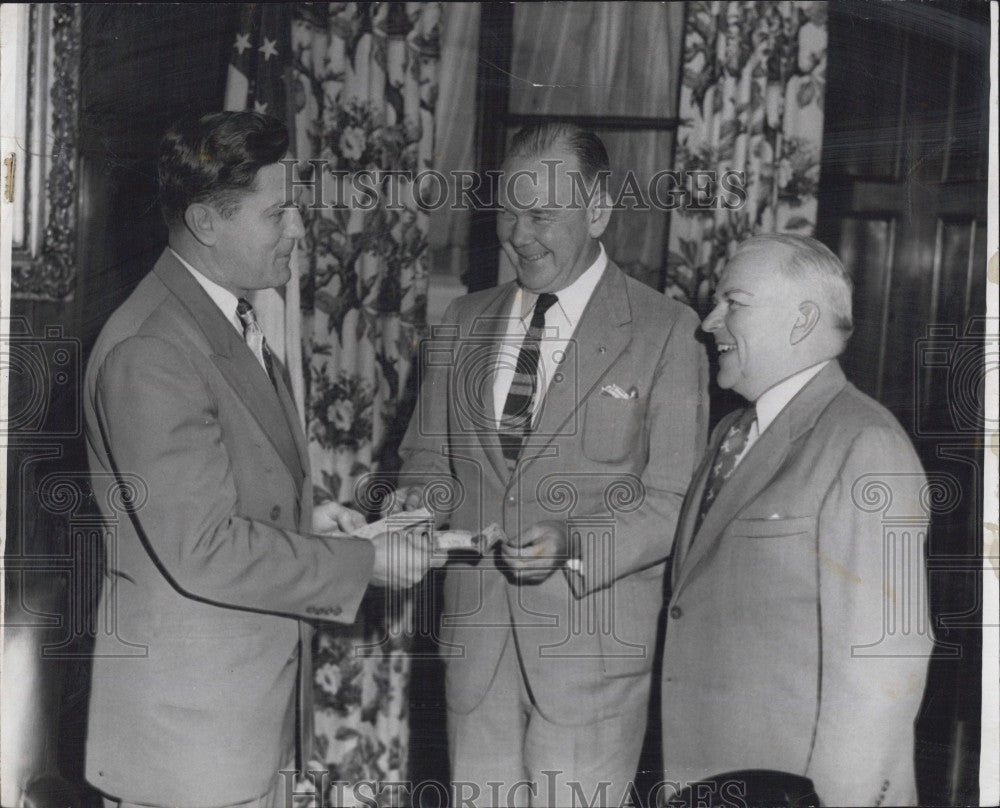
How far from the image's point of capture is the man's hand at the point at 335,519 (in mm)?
2438

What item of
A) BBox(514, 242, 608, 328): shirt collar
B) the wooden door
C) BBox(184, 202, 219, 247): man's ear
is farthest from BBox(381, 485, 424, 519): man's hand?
the wooden door

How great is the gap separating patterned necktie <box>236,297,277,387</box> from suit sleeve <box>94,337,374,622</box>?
0.16 meters

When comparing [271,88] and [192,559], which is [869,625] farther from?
[271,88]

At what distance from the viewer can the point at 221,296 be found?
2338mm

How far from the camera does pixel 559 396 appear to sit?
7.82ft

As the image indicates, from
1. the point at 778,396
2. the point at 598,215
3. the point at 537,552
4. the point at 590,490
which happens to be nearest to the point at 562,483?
the point at 590,490

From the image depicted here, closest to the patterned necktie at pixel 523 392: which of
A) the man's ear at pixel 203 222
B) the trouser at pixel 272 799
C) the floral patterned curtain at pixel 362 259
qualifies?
the floral patterned curtain at pixel 362 259

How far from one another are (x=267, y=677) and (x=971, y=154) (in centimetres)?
197

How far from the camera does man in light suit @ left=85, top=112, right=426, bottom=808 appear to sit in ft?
7.41

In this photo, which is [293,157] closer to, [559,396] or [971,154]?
[559,396]

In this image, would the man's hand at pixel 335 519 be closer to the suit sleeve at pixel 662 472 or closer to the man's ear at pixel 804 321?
the suit sleeve at pixel 662 472

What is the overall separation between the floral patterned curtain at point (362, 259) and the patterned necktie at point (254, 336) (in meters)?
0.13

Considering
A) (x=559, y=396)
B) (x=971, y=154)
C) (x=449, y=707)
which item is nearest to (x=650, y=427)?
(x=559, y=396)

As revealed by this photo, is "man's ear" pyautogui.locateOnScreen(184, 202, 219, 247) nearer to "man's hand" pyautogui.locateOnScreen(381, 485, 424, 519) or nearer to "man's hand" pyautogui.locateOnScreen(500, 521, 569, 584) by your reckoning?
"man's hand" pyautogui.locateOnScreen(381, 485, 424, 519)
